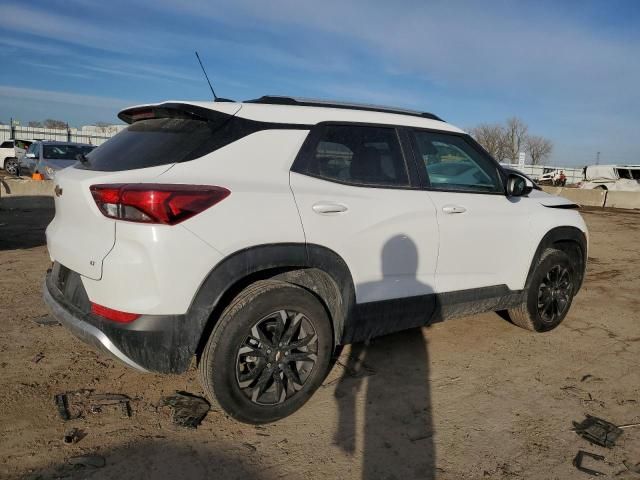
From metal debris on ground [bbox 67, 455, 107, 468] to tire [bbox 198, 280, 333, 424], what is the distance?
0.62 meters

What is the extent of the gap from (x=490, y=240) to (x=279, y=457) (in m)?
2.28

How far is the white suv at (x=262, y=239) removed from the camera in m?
2.55

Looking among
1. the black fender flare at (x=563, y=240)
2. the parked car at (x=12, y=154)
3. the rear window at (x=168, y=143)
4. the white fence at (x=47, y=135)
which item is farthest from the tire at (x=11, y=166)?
the black fender flare at (x=563, y=240)

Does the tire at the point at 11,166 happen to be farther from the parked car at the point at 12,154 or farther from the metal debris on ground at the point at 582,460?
the metal debris on ground at the point at 582,460

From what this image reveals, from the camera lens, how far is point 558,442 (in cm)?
295

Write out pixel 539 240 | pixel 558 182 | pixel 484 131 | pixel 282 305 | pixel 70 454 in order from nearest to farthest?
pixel 70 454 → pixel 282 305 → pixel 539 240 → pixel 558 182 → pixel 484 131

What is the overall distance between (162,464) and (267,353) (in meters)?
0.78

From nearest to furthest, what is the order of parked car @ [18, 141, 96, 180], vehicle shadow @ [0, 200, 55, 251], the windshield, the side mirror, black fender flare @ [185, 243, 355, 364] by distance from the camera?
black fender flare @ [185, 243, 355, 364]
the side mirror
vehicle shadow @ [0, 200, 55, 251]
parked car @ [18, 141, 96, 180]
the windshield

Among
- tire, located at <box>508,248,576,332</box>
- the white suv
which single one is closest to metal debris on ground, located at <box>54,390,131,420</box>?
the white suv

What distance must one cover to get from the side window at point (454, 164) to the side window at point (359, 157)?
0.24 meters

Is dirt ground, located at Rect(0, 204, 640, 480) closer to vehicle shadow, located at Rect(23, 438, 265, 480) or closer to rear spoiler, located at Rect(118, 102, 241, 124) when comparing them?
vehicle shadow, located at Rect(23, 438, 265, 480)

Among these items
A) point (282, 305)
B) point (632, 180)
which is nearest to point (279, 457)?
point (282, 305)

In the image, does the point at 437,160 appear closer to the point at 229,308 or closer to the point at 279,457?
the point at 229,308

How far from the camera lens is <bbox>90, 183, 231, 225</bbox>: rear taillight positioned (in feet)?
8.15
